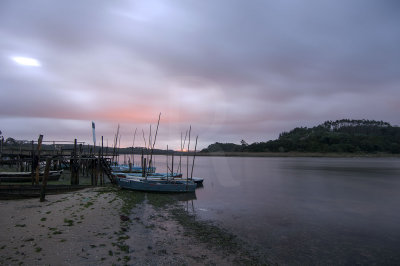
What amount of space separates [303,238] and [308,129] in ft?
635

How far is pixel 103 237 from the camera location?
1107 centimetres

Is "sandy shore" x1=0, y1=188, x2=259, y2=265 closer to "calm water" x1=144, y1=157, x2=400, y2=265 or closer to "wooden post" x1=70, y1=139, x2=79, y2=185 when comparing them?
"calm water" x1=144, y1=157, x2=400, y2=265

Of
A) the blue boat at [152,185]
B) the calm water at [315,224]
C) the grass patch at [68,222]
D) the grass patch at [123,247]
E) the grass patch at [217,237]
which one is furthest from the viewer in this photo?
the blue boat at [152,185]

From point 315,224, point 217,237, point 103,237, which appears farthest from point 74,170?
point 315,224

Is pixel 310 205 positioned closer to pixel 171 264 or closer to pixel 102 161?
pixel 171 264

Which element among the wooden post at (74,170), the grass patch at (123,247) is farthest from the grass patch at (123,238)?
the wooden post at (74,170)

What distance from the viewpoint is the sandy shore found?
29.8 feet

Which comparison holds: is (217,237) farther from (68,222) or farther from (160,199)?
(160,199)

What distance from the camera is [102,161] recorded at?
26984 mm

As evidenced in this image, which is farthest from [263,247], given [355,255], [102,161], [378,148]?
[378,148]

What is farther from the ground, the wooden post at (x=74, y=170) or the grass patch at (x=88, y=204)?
the wooden post at (x=74, y=170)

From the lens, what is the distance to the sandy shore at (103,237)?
9.07m

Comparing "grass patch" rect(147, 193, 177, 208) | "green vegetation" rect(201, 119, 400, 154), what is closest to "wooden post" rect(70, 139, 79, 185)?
"grass patch" rect(147, 193, 177, 208)

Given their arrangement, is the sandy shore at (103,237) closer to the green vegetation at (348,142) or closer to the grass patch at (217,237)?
the grass patch at (217,237)
